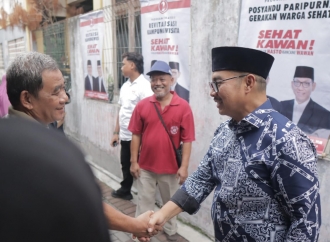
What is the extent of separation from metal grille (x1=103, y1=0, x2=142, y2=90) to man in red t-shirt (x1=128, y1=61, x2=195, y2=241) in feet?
4.82

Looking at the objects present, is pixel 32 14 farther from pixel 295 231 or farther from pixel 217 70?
pixel 295 231

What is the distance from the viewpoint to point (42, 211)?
0.47 m

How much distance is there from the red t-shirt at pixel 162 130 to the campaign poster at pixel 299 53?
0.89m

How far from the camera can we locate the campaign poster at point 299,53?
228 centimetres

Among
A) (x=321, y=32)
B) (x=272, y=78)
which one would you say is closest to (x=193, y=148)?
(x=272, y=78)

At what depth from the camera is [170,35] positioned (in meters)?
3.62

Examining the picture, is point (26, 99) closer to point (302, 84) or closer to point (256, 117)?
point (256, 117)

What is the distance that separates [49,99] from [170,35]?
7.11 feet

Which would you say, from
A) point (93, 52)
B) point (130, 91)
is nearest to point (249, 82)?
point (130, 91)

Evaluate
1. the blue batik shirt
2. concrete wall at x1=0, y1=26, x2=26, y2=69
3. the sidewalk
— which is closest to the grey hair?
the blue batik shirt

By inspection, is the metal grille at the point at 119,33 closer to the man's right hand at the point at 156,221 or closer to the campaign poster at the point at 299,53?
the campaign poster at the point at 299,53

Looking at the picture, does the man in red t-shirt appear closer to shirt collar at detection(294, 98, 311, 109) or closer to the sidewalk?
the sidewalk

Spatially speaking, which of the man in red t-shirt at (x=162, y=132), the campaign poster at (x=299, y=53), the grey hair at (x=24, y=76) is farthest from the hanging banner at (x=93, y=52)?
the grey hair at (x=24, y=76)

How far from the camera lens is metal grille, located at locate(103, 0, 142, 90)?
4.40 m
